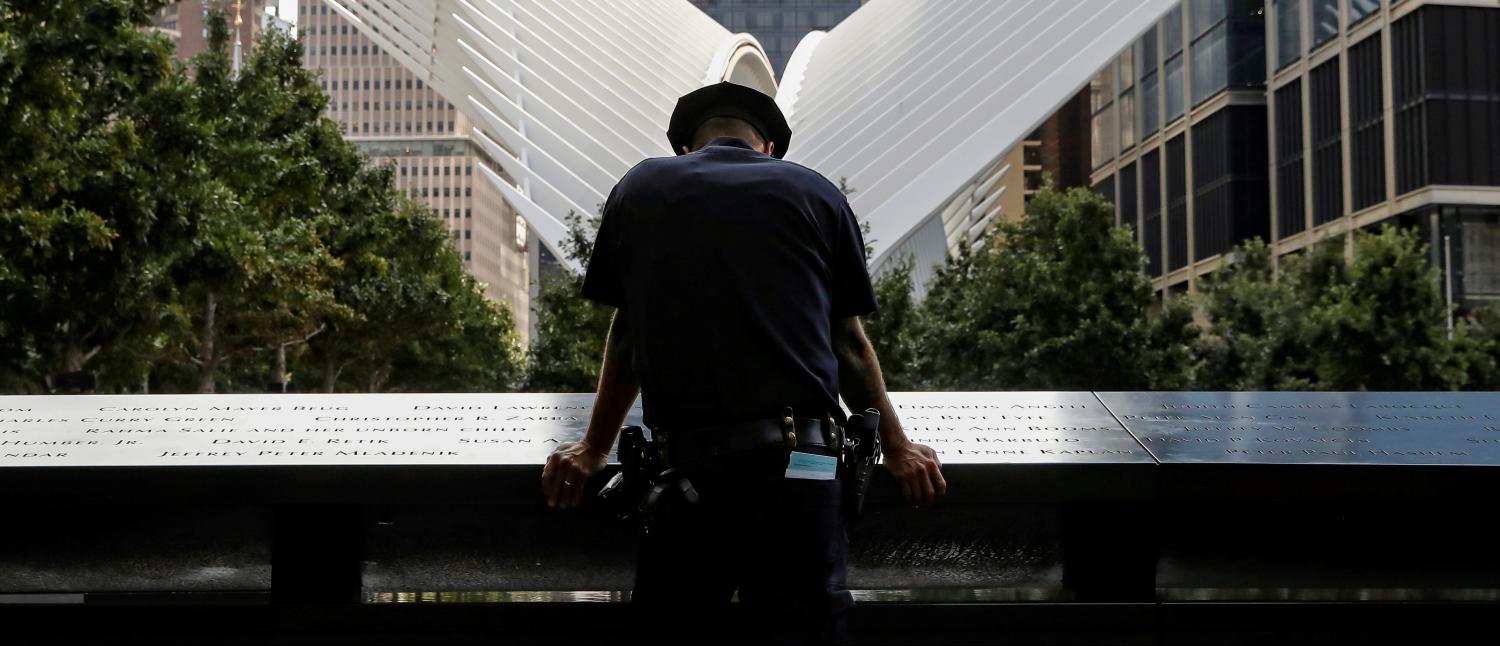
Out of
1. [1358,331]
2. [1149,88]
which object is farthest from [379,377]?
[1149,88]

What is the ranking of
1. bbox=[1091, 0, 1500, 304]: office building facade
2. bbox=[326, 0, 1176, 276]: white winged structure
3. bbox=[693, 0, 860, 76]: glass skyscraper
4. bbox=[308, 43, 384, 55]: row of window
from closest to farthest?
bbox=[326, 0, 1176, 276]: white winged structure < bbox=[1091, 0, 1500, 304]: office building facade < bbox=[693, 0, 860, 76]: glass skyscraper < bbox=[308, 43, 384, 55]: row of window

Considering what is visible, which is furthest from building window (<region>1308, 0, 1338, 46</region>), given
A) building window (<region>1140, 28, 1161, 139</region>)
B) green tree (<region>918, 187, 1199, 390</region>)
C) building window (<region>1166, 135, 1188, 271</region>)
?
green tree (<region>918, 187, 1199, 390</region>)

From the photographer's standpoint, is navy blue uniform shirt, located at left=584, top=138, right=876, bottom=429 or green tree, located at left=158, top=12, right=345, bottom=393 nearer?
navy blue uniform shirt, located at left=584, top=138, right=876, bottom=429

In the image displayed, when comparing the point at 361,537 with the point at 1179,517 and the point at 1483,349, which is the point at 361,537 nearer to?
the point at 1179,517

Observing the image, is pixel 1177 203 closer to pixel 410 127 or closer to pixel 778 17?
pixel 778 17

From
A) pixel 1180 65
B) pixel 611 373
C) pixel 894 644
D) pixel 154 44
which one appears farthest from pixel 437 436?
pixel 1180 65

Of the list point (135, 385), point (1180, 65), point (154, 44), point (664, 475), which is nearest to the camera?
point (664, 475)

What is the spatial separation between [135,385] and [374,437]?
111 ft

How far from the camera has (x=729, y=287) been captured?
347 centimetres

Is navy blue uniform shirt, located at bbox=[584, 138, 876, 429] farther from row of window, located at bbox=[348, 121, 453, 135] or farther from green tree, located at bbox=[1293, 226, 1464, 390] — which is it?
row of window, located at bbox=[348, 121, 453, 135]

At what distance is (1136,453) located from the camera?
4.46 metres

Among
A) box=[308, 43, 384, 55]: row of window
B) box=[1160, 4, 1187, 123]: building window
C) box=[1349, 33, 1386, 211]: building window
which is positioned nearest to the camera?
box=[1349, 33, 1386, 211]: building window

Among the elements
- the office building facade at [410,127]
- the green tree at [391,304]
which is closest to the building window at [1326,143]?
the green tree at [391,304]

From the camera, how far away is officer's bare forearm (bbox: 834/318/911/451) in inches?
147
